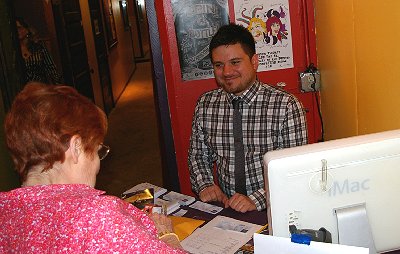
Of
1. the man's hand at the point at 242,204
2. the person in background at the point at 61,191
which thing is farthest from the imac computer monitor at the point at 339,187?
the man's hand at the point at 242,204

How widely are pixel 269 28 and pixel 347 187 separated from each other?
1899mm

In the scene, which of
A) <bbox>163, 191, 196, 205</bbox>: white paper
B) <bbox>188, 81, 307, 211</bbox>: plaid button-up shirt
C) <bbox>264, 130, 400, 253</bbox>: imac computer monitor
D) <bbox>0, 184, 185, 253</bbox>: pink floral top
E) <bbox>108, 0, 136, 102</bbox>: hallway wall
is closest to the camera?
<bbox>0, 184, 185, 253</bbox>: pink floral top

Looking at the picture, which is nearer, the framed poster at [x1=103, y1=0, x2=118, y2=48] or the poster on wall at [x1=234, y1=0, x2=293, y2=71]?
the poster on wall at [x1=234, y1=0, x2=293, y2=71]

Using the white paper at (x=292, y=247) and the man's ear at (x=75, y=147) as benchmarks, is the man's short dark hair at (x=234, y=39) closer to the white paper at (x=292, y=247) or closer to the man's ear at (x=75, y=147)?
the man's ear at (x=75, y=147)

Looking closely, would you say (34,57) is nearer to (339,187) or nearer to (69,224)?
(69,224)

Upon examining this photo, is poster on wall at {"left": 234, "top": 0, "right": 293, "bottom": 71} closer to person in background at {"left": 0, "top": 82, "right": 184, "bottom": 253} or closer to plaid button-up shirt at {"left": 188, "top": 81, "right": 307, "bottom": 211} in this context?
plaid button-up shirt at {"left": 188, "top": 81, "right": 307, "bottom": 211}

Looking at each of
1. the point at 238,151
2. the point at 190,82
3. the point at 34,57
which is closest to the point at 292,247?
the point at 238,151

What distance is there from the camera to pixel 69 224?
102cm

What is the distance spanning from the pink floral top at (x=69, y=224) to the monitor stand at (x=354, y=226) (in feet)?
1.55

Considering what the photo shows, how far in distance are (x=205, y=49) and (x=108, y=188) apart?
209cm

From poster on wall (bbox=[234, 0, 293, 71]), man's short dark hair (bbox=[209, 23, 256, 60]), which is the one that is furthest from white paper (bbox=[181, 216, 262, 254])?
poster on wall (bbox=[234, 0, 293, 71])

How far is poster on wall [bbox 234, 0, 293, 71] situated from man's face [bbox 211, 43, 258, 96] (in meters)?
0.62

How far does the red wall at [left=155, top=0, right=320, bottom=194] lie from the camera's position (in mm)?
2889

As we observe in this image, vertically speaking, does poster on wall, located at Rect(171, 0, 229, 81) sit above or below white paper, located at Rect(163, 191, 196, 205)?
above
